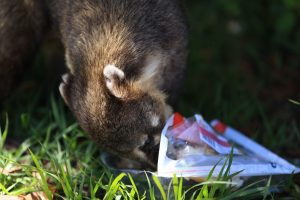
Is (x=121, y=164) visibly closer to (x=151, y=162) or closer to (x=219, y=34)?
(x=151, y=162)

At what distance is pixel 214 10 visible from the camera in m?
6.25

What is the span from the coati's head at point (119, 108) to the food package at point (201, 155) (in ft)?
0.41

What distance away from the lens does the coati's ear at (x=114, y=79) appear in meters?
3.38

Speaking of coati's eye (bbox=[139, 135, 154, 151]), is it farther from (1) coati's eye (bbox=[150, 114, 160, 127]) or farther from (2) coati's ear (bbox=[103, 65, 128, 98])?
(2) coati's ear (bbox=[103, 65, 128, 98])

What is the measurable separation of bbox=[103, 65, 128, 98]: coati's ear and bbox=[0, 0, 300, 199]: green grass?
1.82 feet

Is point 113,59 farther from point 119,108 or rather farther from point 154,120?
point 154,120

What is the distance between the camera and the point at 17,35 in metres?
4.25

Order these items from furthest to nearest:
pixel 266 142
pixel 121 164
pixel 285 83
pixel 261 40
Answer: pixel 261 40
pixel 285 83
pixel 266 142
pixel 121 164

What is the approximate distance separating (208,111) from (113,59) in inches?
60.7

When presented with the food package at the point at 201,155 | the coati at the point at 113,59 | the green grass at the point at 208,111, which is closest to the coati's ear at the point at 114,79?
the coati at the point at 113,59

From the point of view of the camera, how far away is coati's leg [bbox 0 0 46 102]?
13.7 ft

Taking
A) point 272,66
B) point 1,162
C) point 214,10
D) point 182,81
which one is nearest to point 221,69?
point 272,66

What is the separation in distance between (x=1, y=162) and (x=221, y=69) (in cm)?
275

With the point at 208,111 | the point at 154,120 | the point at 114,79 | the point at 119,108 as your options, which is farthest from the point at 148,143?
the point at 208,111
